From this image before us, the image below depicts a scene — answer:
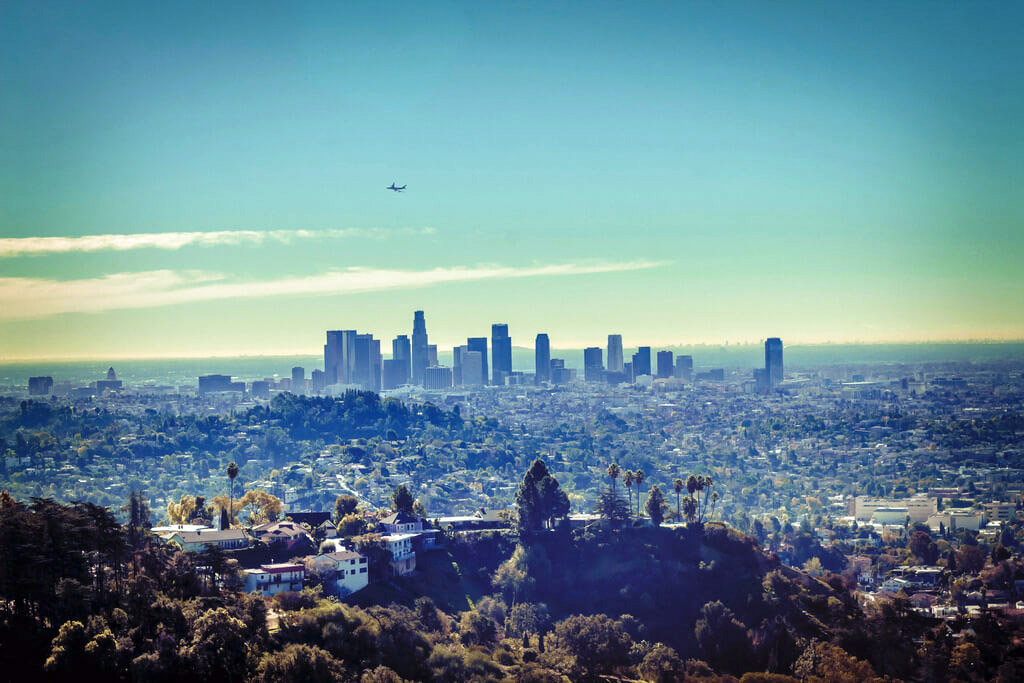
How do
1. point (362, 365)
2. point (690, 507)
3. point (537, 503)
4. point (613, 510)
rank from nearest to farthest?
point (537, 503) < point (613, 510) < point (690, 507) < point (362, 365)

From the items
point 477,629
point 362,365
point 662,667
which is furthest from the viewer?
point 362,365

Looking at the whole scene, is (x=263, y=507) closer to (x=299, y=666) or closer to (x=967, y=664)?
(x=299, y=666)

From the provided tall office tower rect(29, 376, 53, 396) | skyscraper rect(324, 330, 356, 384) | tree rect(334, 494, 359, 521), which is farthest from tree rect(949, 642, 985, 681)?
skyscraper rect(324, 330, 356, 384)

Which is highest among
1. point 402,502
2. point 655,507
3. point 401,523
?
point 402,502

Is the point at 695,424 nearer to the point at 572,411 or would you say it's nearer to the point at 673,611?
the point at 572,411

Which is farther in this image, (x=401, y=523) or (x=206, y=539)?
(x=401, y=523)

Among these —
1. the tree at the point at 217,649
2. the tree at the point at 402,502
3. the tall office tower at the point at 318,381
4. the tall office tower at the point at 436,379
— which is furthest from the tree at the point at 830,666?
the tall office tower at the point at 436,379

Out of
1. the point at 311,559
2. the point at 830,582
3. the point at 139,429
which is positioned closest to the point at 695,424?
the point at 139,429

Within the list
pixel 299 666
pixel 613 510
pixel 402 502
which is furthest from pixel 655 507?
pixel 299 666

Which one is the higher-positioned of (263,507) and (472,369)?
(472,369)
